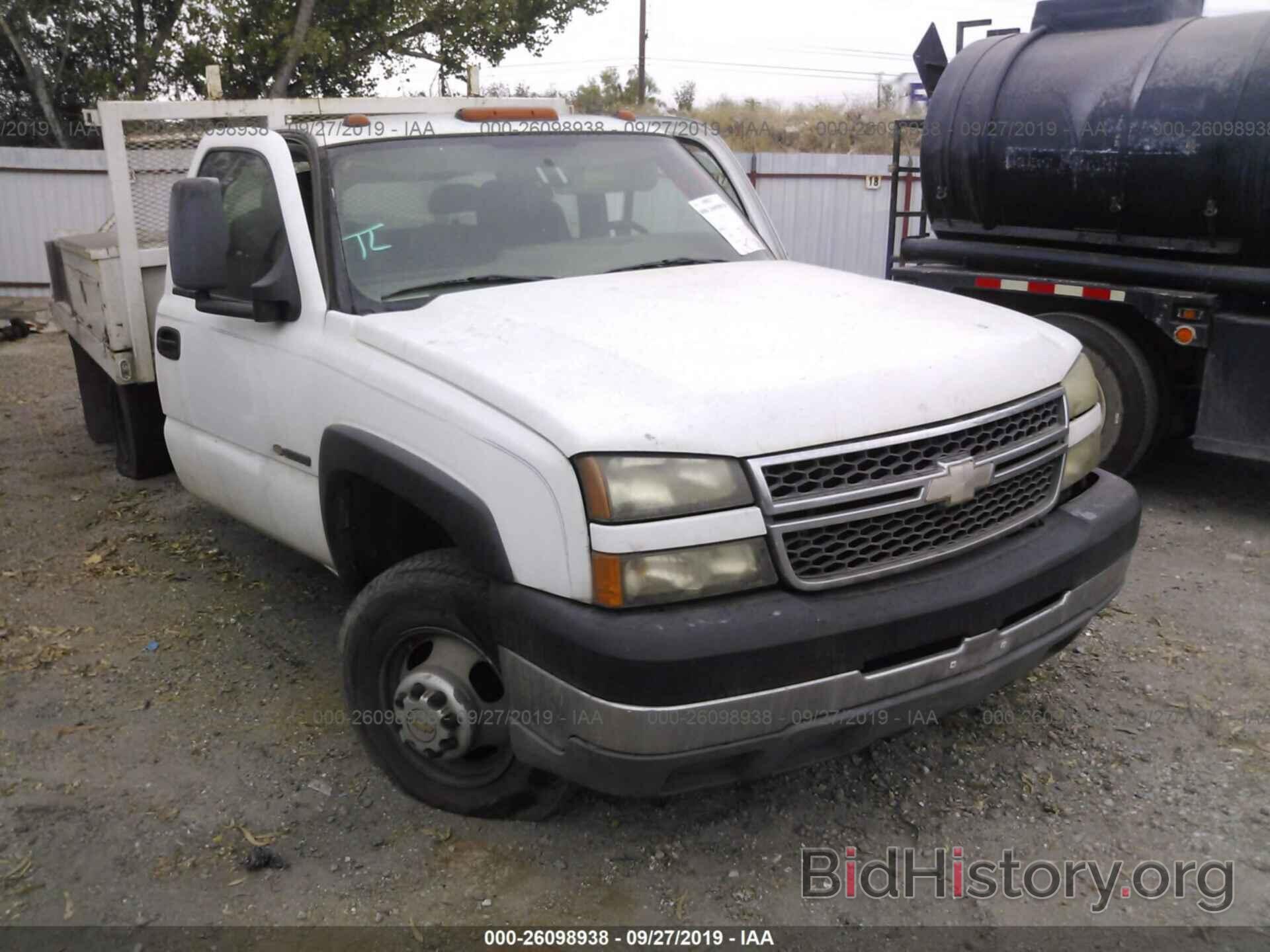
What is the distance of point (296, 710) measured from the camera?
383cm

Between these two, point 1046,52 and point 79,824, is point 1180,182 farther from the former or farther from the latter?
point 79,824

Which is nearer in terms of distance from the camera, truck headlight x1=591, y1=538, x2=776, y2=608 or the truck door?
truck headlight x1=591, y1=538, x2=776, y2=608

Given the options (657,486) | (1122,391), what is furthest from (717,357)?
(1122,391)

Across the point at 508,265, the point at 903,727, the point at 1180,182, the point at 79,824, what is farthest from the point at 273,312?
the point at 1180,182

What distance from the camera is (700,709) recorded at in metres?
2.45

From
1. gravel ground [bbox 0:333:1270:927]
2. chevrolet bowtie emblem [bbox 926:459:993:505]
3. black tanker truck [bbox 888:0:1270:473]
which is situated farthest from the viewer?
black tanker truck [bbox 888:0:1270:473]

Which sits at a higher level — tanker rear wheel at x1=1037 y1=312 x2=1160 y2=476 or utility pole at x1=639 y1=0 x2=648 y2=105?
utility pole at x1=639 y1=0 x2=648 y2=105

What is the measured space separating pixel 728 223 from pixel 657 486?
1966 millimetres

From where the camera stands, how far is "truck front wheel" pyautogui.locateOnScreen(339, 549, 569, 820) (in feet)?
9.49

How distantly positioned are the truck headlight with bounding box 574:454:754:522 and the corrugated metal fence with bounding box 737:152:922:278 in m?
13.1

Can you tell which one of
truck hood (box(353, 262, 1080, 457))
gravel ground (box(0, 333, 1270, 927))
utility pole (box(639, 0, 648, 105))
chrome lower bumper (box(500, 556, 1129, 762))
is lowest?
gravel ground (box(0, 333, 1270, 927))

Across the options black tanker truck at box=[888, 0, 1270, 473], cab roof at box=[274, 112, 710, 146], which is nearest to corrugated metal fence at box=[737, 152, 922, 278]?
black tanker truck at box=[888, 0, 1270, 473]

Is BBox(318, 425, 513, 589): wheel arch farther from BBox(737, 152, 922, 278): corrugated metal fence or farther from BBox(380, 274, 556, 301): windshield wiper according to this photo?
BBox(737, 152, 922, 278): corrugated metal fence

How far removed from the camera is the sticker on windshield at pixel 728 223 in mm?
4117
